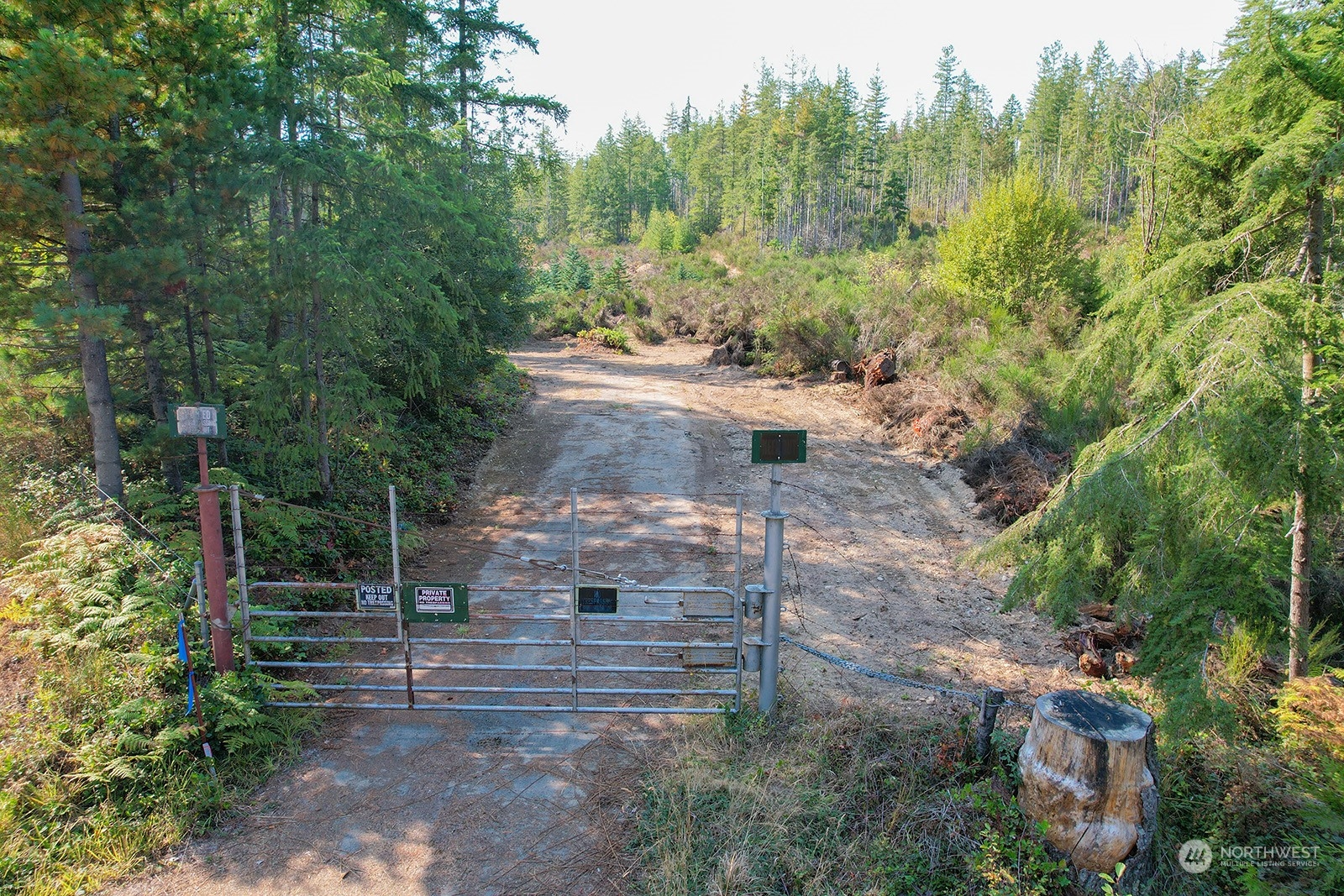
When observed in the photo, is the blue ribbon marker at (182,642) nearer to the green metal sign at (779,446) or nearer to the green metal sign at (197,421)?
the green metal sign at (197,421)

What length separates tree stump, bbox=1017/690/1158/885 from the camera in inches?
161

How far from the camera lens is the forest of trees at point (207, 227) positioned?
23.2ft

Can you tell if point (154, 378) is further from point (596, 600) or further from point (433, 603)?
point (596, 600)

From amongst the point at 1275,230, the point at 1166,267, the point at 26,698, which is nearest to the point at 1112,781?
the point at 1166,267

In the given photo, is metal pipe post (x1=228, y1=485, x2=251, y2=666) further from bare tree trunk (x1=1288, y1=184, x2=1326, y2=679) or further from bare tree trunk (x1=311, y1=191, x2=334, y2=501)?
bare tree trunk (x1=1288, y1=184, x2=1326, y2=679)

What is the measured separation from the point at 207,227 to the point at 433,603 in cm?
541

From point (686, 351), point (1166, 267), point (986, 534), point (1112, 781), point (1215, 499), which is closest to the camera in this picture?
point (1112, 781)

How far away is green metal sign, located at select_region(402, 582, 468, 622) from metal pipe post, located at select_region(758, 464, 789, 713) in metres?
2.44

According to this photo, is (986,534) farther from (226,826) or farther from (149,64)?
(149,64)

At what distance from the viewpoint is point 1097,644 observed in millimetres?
8102

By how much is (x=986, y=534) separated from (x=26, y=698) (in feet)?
37.3

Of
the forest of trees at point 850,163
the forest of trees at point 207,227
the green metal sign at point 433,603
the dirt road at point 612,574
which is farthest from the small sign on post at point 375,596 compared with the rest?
the forest of trees at point 850,163

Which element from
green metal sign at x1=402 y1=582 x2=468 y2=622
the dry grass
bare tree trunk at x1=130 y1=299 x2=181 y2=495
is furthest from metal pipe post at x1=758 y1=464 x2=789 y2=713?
bare tree trunk at x1=130 y1=299 x2=181 y2=495

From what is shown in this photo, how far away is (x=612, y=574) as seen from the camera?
972 centimetres
